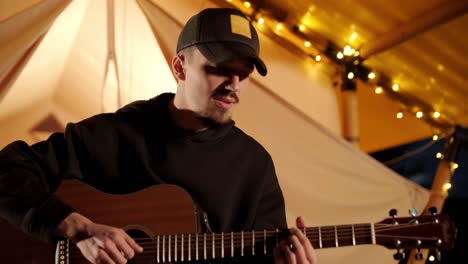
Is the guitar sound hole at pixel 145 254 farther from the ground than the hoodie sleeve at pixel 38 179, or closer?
closer

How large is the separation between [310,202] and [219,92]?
1.21 meters

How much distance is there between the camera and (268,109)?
2.62m

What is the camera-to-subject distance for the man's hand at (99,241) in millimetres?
1336

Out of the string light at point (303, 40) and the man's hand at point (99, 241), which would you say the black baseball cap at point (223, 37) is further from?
the string light at point (303, 40)

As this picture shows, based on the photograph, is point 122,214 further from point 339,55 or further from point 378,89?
point 378,89

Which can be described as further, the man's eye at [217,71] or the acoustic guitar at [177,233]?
the man's eye at [217,71]

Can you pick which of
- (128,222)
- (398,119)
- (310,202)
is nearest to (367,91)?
(398,119)

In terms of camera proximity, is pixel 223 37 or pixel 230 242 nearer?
pixel 230 242

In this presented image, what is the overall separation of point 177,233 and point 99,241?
0.90 feet

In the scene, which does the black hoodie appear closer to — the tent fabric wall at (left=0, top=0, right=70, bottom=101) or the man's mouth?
the man's mouth

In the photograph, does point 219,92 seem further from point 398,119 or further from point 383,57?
point 398,119

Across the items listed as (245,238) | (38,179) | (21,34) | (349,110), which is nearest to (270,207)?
(245,238)

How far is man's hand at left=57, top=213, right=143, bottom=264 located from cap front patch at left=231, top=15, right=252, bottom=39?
80 centimetres

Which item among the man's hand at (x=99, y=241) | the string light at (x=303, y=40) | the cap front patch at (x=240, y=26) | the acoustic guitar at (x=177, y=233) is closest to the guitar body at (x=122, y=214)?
the acoustic guitar at (x=177, y=233)
